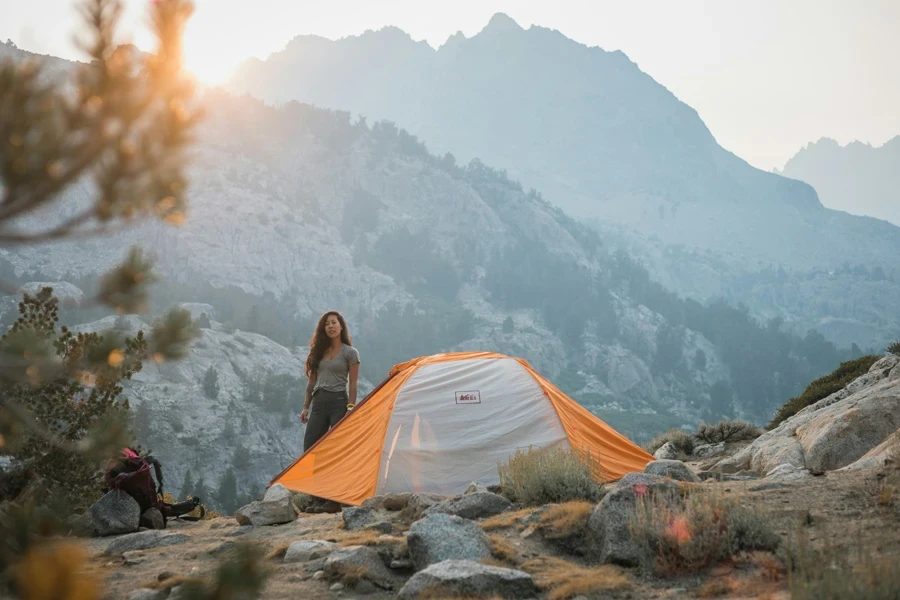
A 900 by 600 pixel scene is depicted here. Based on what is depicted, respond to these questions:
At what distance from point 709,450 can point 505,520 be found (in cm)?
958

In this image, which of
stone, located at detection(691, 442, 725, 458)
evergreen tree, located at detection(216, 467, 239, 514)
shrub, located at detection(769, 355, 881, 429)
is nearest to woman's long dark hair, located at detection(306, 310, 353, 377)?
stone, located at detection(691, 442, 725, 458)

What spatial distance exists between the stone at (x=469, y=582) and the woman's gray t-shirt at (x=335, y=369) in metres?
5.37

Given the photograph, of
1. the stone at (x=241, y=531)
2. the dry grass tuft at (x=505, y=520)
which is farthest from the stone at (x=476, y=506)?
the stone at (x=241, y=531)

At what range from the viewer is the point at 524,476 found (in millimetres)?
7266

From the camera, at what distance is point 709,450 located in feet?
47.6

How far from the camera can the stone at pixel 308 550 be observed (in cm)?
576

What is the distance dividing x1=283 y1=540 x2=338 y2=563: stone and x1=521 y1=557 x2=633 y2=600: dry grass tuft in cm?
165

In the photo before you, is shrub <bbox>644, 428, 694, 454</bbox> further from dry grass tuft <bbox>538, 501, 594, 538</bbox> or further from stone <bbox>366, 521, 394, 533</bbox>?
stone <bbox>366, 521, 394, 533</bbox>

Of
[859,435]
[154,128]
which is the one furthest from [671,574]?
[859,435]

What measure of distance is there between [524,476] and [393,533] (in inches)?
61.4

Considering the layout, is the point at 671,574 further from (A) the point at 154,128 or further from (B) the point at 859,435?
(B) the point at 859,435

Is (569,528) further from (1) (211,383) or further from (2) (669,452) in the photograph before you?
(1) (211,383)

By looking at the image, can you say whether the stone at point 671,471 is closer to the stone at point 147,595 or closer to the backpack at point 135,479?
the stone at point 147,595

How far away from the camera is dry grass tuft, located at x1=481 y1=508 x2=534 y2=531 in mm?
6184
